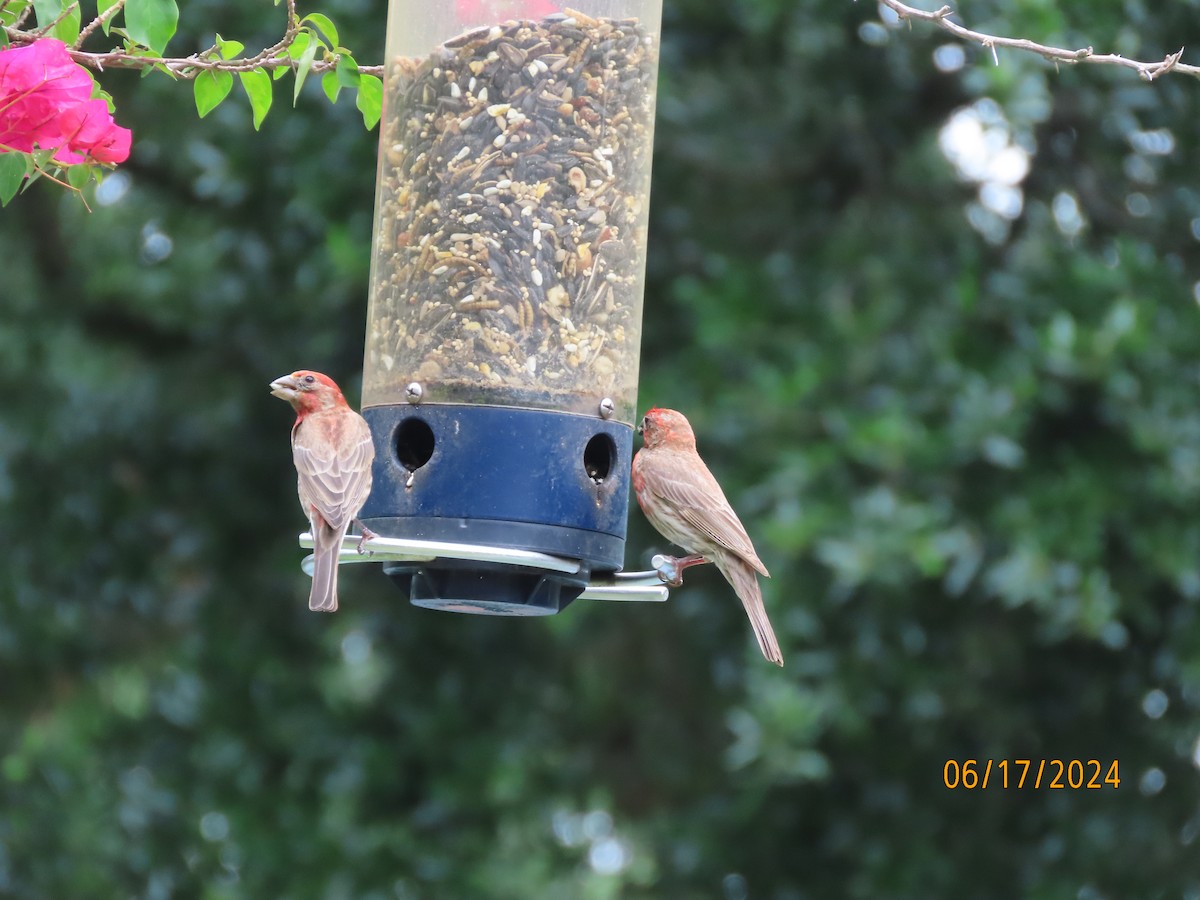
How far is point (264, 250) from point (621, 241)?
12.9ft

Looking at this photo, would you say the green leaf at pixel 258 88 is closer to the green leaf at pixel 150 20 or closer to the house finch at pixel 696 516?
the green leaf at pixel 150 20

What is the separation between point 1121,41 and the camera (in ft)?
24.0

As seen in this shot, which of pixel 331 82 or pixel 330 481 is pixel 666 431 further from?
pixel 331 82

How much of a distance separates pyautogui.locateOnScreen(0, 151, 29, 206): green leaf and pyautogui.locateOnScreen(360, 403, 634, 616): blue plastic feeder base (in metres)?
1.61

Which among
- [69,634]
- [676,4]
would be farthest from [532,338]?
[69,634]

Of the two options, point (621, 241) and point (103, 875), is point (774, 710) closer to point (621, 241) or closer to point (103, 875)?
point (621, 241)

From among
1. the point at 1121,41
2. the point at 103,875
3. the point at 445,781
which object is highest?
the point at 1121,41

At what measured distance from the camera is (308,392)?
579 centimetres

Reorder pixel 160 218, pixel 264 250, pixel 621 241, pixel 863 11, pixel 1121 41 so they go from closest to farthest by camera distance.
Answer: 1. pixel 621 241
2. pixel 1121 41
3. pixel 863 11
4. pixel 264 250
5. pixel 160 218

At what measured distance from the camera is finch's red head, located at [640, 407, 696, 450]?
5.91 metres
